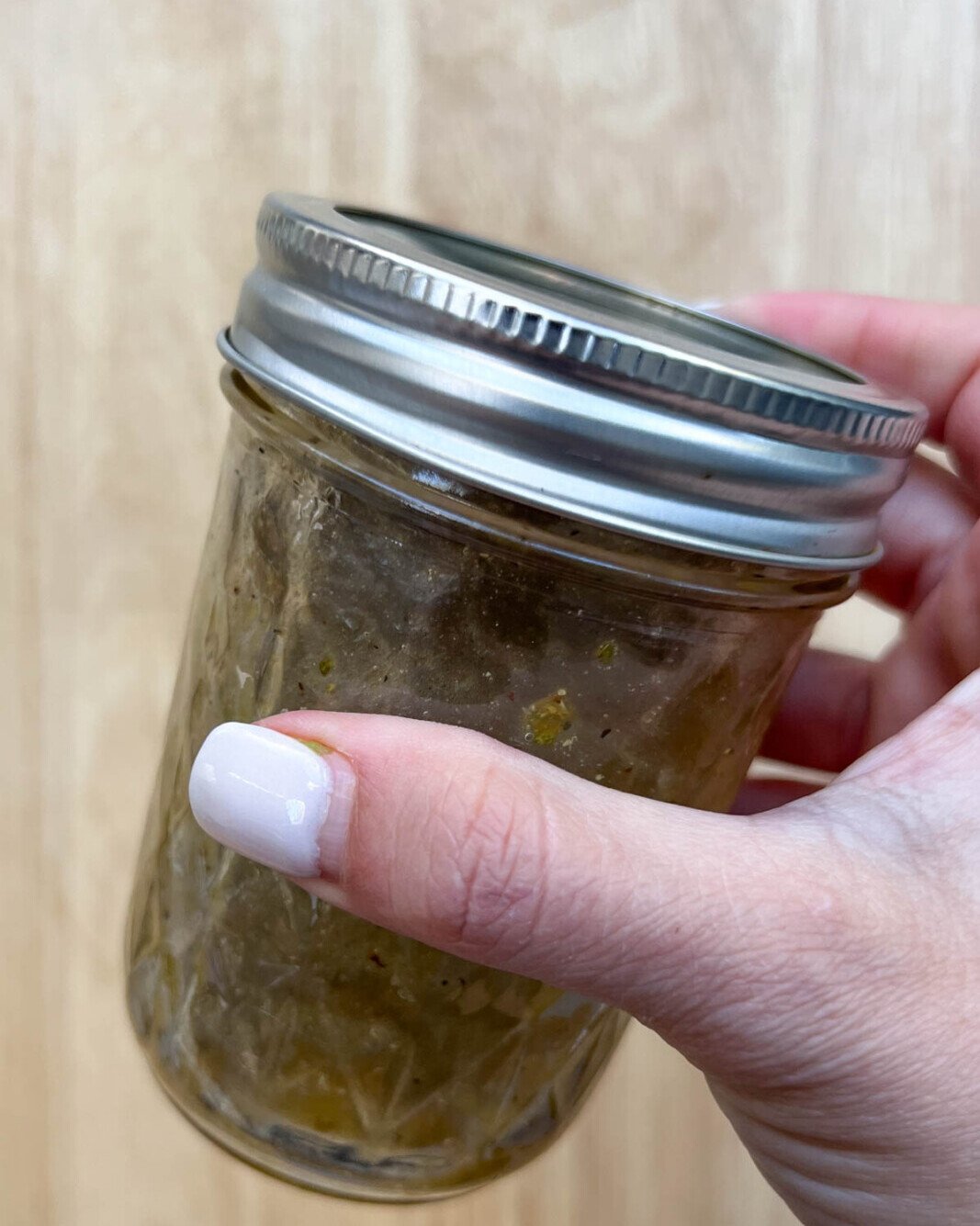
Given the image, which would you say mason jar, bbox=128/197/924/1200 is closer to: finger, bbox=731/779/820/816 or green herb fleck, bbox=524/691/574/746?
green herb fleck, bbox=524/691/574/746

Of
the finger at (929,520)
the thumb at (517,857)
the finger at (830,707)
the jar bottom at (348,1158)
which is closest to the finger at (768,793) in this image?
the finger at (830,707)

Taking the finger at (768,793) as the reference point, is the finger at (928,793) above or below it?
above

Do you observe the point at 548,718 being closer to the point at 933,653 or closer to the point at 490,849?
the point at 490,849

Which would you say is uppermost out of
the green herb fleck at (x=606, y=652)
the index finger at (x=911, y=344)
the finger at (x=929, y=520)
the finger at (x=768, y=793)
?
the index finger at (x=911, y=344)

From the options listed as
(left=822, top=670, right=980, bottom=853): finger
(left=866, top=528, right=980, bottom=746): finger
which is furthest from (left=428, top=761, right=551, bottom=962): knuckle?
(left=866, top=528, right=980, bottom=746): finger

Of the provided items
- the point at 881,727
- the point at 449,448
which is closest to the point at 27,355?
the point at 449,448

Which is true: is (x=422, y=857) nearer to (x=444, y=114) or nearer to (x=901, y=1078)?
(x=901, y=1078)

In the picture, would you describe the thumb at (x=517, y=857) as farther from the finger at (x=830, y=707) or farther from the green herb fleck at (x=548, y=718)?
the finger at (x=830, y=707)
